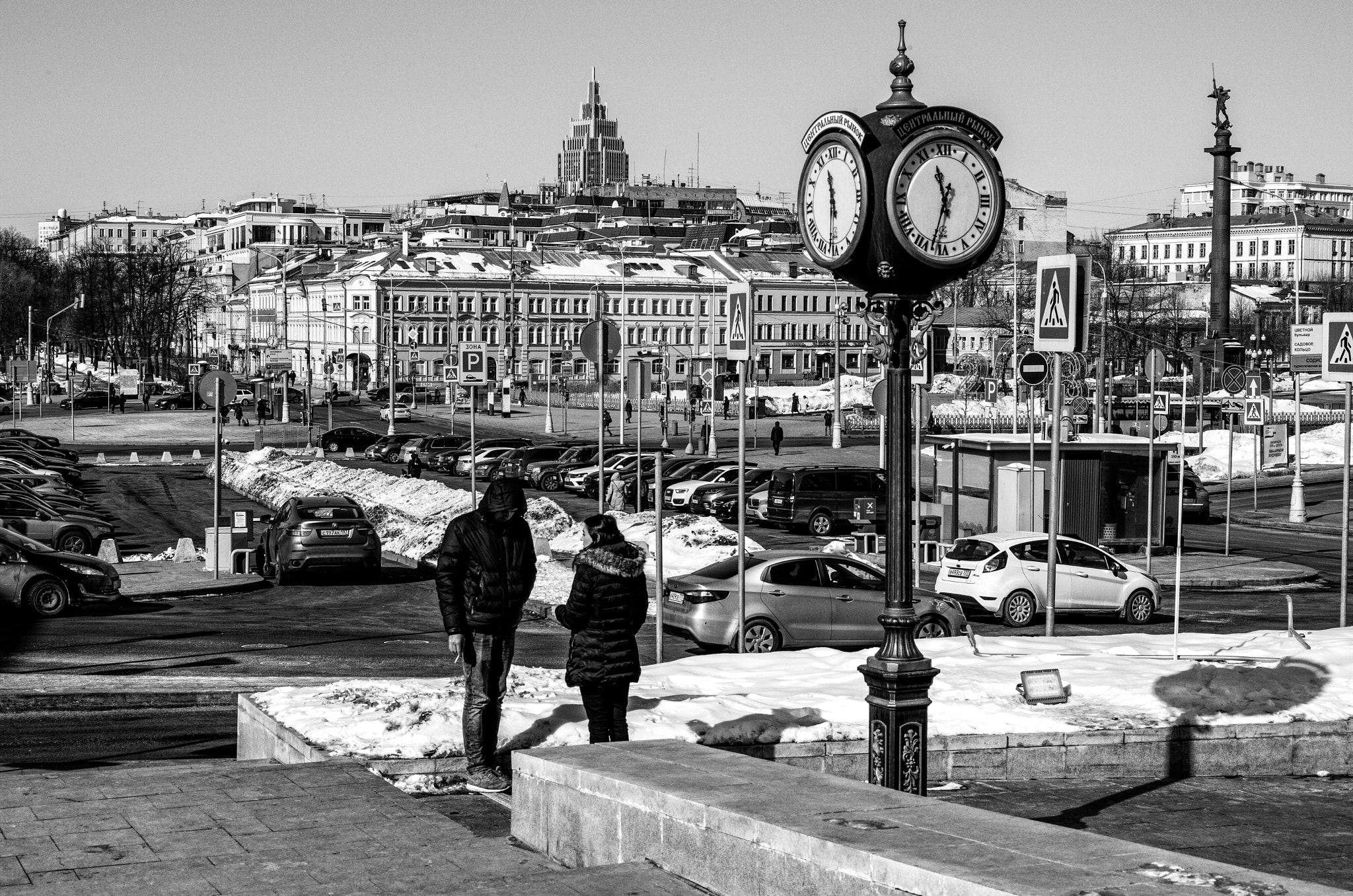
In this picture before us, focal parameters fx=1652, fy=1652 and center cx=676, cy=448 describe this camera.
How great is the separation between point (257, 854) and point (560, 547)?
84.4 feet

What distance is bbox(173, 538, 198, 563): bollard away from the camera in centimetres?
3267

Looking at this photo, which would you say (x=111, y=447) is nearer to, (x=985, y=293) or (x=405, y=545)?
(x=405, y=545)

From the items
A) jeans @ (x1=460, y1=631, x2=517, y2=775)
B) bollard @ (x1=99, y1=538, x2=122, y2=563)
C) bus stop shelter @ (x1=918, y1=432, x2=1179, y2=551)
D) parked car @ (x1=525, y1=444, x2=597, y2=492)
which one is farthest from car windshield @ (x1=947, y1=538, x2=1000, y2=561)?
parked car @ (x1=525, y1=444, x2=597, y2=492)

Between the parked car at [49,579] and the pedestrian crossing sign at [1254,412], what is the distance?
38.0 meters

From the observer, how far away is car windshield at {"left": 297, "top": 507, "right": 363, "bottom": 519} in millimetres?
28391

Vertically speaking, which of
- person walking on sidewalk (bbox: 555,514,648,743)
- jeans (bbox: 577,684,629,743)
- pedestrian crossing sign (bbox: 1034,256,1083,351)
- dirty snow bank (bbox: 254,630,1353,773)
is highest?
pedestrian crossing sign (bbox: 1034,256,1083,351)

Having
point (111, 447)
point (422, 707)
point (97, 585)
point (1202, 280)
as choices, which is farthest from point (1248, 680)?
point (1202, 280)

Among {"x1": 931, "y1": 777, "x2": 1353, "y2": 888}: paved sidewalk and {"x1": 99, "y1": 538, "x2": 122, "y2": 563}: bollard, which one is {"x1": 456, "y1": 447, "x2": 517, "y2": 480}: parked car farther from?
{"x1": 931, "y1": 777, "x2": 1353, "y2": 888}: paved sidewalk

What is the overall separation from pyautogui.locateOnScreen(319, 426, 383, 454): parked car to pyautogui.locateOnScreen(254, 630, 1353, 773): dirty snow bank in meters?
60.2

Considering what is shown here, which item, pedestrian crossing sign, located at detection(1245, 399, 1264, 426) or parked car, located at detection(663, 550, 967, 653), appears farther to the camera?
pedestrian crossing sign, located at detection(1245, 399, 1264, 426)

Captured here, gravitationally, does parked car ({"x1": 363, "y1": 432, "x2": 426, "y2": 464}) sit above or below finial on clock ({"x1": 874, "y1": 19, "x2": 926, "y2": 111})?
below

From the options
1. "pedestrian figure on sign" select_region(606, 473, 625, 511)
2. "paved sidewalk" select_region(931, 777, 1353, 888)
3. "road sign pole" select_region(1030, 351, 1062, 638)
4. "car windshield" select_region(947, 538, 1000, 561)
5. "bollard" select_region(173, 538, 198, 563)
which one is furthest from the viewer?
"pedestrian figure on sign" select_region(606, 473, 625, 511)

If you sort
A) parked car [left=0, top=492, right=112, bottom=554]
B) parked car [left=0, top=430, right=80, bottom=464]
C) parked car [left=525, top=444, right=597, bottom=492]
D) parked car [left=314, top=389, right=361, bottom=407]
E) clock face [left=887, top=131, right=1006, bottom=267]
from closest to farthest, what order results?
clock face [left=887, top=131, right=1006, bottom=267] → parked car [left=0, top=492, right=112, bottom=554] → parked car [left=525, top=444, right=597, bottom=492] → parked car [left=0, top=430, right=80, bottom=464] → parked car [left=314, top=389, right=361, bottom=407]

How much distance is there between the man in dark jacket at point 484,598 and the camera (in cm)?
954
